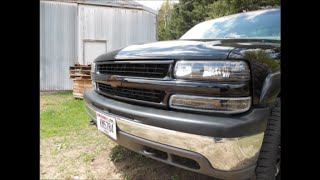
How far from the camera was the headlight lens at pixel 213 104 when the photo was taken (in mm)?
1588

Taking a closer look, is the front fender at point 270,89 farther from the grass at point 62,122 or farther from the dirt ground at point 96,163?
the grass at point 62,122

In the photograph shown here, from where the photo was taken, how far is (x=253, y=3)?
35.1 feet

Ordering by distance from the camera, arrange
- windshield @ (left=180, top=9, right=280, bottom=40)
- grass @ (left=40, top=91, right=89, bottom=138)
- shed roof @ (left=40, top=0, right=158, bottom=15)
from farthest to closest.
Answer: shed roof @ (left=40, top=0, right=158, bottom=15) → grass @ (left=40, top=91, right=89, bottom=138) → windshield @ (left=180, top=9, right=280, bottom=40)

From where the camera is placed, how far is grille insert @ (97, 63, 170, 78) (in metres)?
1.85

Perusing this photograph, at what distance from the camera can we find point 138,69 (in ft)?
6.64

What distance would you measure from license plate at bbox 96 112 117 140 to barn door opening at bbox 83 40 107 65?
8.30 metres

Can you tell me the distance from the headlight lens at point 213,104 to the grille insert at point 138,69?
0.74 ft

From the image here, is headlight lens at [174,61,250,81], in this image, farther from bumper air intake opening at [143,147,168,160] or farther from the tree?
the tree

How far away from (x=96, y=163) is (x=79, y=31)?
27.3 ft

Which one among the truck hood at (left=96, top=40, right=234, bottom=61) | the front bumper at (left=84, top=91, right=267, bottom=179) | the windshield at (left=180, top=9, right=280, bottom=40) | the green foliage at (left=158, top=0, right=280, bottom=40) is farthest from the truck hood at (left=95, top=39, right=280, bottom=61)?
the green foliage at (left=158, top=0, right=280, bottom=40)

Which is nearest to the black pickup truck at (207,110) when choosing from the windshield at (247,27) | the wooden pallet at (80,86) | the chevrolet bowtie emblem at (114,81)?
the chevrolet bowtie emblem at (114,81)

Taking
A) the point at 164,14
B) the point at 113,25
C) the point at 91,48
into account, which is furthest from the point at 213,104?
the point at 164,14
